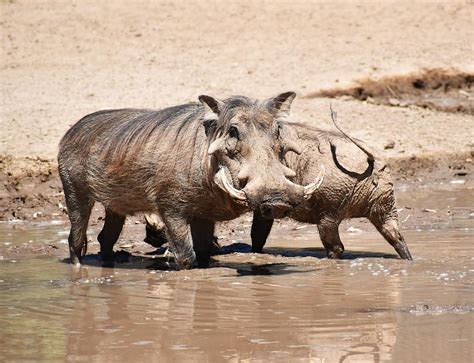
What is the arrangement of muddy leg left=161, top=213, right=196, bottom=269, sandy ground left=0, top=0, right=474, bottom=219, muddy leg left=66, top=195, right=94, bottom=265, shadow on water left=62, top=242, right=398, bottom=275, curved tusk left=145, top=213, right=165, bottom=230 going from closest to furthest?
1. muddy leg left=161, top=213, right=196, bottom=269
2. shadow on water left=62, top=242, right=398, bottom=275
3. muddy leg left=66, top=195, right=94, bottom=265
4. curved tusk left=145, top=213, right=165, bottom=230
5. sandy ground left=0, top=0, right=474, bottom=219

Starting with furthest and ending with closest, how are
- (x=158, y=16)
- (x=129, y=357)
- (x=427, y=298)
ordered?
(x=158, y=16), (x=427, y=298), (x=129, y=357)

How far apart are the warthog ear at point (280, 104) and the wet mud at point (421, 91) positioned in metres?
6.30

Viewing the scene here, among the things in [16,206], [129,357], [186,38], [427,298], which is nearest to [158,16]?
[186,38]

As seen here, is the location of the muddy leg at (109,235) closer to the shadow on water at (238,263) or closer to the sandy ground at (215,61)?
the shadow on water at (238,263)

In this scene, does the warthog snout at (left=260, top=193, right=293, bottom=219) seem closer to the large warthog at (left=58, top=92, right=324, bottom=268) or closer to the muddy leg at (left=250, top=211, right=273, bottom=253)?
the large warthog at (left=58, top=92, right=324, bottom=268)

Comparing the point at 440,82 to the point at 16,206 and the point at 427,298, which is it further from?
the point at 427,298

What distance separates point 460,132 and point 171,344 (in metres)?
8.88

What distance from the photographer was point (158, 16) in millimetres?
16562

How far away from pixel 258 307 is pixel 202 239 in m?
1.77

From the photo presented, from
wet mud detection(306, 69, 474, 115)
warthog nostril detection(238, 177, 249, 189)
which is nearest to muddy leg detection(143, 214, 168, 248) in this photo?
warthog nostril detection(238, 177, 249, 189)

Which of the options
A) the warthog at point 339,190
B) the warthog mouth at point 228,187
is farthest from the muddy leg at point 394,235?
the warthog mouth at point 228,187

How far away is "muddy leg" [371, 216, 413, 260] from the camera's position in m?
8.31

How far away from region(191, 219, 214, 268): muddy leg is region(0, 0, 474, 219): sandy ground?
3.35 meters

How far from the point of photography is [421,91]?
579 inches
